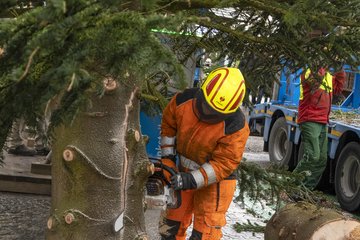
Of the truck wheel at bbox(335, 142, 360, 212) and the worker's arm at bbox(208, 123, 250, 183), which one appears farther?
the truck wheel at bbox(335, 142, 360, 212)

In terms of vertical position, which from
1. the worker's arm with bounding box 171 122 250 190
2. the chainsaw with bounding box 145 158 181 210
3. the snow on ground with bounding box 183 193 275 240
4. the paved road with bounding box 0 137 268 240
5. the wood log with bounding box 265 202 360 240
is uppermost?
the worker's arm with bounding box 171 122 250 190

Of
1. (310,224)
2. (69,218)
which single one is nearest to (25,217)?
(310,224)

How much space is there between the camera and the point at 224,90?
3926mm

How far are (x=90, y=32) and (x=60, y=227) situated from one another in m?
1.76

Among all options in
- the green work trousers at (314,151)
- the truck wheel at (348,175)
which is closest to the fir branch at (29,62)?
the truck wheel at (348,175)

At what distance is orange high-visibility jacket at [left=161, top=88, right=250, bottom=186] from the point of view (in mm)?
4172

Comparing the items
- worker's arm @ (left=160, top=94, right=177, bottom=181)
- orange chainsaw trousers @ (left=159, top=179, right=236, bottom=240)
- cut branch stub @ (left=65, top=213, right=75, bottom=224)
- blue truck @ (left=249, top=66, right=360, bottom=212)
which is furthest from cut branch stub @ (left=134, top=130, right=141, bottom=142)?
blue truck @ (left=249, top=66, right=360, bottom=212)

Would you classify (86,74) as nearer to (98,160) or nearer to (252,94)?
(98,160)

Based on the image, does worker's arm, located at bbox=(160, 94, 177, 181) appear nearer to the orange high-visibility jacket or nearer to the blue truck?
the orange high-visibility jacket

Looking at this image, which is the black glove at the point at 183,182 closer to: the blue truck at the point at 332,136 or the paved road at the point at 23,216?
the paved road at the point at 23,216

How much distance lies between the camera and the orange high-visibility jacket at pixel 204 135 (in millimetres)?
4172

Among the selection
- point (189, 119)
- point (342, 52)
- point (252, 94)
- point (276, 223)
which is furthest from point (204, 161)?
point (342, 52)

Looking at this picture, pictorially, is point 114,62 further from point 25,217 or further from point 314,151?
point 314,151

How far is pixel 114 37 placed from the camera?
1588mm
